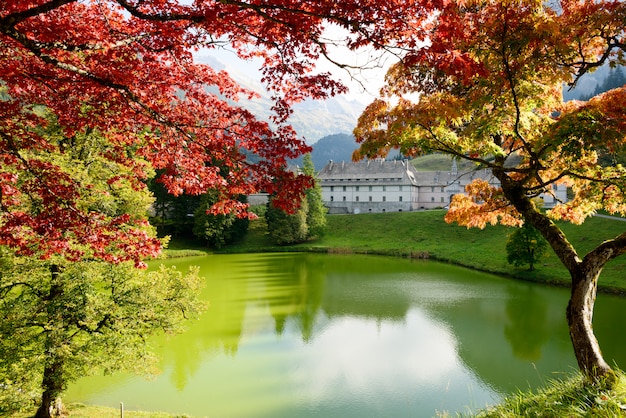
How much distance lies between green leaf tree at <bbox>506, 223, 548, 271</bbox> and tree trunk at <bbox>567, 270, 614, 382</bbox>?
22.6 m

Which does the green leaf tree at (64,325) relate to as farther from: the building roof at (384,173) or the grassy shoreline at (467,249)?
the building roof at (384,173)

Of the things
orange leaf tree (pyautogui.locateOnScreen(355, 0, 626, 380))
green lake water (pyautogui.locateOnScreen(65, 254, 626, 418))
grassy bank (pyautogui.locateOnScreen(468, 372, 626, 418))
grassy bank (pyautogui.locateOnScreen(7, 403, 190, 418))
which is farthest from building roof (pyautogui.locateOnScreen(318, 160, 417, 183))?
grassy bank (pyautogui.locateOnScreen(468, 372, 626, 418))

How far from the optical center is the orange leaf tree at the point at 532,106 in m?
5.83

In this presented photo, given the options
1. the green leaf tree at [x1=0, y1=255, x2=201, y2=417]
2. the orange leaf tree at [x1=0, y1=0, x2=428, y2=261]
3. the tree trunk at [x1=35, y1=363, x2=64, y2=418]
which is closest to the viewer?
the orange leaf tree at [x1=0, y1=0, x2=428, y2=261]

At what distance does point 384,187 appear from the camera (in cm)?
6612

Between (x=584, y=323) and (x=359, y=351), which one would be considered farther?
(x=359, y=351)

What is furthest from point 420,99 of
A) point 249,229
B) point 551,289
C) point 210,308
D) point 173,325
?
point 249,229

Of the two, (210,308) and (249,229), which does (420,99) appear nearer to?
(210,308)

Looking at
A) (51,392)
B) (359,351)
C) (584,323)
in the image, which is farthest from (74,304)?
(584,323)

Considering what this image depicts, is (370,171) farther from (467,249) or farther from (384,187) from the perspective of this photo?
(467,249)

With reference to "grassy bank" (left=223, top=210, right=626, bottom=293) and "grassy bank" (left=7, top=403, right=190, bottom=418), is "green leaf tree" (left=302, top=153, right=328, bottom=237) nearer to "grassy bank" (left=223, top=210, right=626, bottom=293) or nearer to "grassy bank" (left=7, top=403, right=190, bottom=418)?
"grassy bank" (left=223, top=210, right=626, bottom=293)

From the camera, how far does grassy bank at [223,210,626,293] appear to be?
27438 millimetres

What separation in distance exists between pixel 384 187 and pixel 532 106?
2364 inches

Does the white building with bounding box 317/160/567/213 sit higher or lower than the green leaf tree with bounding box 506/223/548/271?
higher
